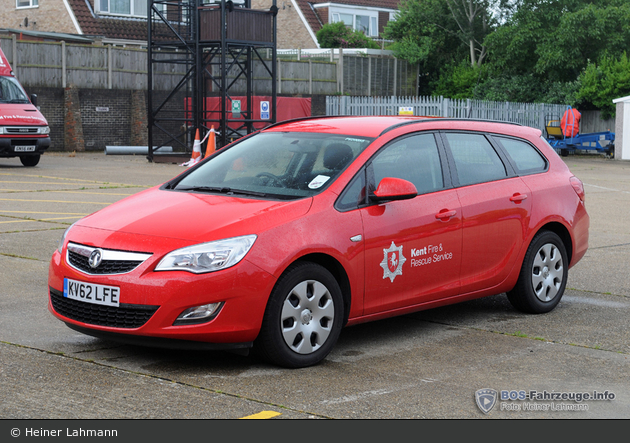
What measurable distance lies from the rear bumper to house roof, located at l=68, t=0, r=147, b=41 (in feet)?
62.9

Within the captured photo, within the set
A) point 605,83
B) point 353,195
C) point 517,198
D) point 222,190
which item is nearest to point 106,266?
point 222,190

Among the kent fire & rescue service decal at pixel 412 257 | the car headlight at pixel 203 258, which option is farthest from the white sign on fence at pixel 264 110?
the car headlight at pixel 203 258

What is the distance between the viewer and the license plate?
16.9ft

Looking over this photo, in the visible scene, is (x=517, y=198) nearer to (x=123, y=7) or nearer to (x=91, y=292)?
(x=91, y=292)

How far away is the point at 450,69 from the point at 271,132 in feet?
129

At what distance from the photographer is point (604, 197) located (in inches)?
698

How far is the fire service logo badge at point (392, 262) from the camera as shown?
584 centimetres

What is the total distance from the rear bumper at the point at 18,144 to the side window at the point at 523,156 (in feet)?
55.3

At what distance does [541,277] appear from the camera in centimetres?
714

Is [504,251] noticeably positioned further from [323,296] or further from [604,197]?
[604,197]

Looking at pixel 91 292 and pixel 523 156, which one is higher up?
pixel 523 156

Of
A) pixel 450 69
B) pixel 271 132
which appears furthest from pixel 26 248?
pixel 450 69

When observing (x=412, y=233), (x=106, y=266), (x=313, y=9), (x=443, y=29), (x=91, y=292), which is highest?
(x=313, y=9)

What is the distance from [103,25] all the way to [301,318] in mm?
38095
